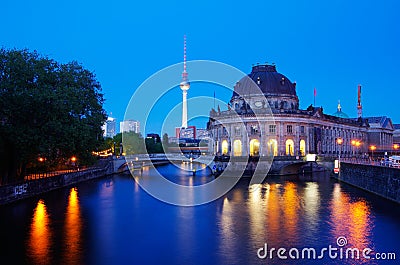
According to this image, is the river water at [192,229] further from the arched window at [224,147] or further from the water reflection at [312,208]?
the arched window at [224,147]

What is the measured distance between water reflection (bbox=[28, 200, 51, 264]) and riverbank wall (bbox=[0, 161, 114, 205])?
203 inches

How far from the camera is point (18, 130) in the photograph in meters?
45.6

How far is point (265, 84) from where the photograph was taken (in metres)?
111

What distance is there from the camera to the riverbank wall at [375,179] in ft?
Answer: 151

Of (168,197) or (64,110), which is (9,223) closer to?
(64,110)

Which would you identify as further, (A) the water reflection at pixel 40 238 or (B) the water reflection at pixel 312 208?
(B) the water reflection at pixel 312 208

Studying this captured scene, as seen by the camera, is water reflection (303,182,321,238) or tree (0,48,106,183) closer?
water reflection (303,182,321,238)

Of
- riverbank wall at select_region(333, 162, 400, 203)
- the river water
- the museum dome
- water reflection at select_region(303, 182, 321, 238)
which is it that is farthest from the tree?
the museum dome

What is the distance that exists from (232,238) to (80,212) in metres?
18.7

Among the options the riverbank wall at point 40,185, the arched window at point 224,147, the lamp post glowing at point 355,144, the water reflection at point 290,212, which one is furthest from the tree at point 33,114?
the lamp post glowing at point 355,144

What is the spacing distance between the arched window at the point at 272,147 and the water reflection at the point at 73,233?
2256 inches

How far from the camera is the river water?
27094 mm

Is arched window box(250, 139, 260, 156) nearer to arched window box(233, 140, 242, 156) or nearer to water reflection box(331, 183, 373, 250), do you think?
arched window box(233, 140, 242, 156)

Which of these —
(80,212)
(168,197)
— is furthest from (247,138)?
(80,212)
